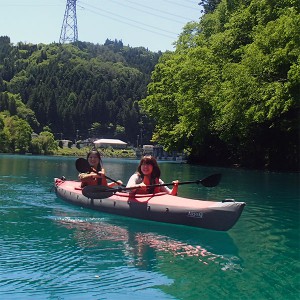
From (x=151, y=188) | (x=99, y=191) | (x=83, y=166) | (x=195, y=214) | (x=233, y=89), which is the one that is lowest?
(x=195, y=214)

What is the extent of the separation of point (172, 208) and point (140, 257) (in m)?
2.74

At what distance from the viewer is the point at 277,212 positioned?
13383 mm

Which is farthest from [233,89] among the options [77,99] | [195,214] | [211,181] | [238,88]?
[77,99]

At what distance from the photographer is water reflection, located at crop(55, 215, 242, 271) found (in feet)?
25.6

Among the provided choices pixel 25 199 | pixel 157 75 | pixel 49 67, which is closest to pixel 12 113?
pixel 49 67

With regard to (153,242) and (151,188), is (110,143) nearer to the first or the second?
(151,188)

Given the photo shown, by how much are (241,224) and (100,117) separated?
147 m

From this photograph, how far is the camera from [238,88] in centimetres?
2623

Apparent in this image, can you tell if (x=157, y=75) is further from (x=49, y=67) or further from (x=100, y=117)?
(x=49, y=67)

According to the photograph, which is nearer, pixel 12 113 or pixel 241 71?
pixel 241 71

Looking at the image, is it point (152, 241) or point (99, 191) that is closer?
point (152, 241)

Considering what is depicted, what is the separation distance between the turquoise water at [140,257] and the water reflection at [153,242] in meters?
0.02

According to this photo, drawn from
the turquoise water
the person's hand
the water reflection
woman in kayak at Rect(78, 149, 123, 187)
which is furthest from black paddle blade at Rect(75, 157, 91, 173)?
the person's hand

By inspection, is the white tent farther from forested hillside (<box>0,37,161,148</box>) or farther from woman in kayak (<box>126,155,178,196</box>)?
woman in kayak (<box>126,155,178,196</box>)
